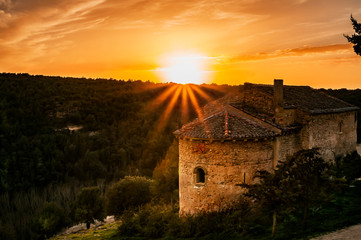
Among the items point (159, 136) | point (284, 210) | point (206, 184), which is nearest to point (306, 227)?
point (284, 210)

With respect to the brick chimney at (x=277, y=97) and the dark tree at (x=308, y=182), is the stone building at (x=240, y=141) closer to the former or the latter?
the brick chimney at (x=277, y=97)

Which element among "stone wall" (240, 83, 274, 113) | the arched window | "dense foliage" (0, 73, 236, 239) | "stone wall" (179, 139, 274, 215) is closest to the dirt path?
"stone wall" (179, 139, 274, 215)

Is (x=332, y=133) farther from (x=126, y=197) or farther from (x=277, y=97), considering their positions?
(x=126, y=197)

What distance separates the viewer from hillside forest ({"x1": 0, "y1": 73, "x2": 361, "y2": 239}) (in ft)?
135

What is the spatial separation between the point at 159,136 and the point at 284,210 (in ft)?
153

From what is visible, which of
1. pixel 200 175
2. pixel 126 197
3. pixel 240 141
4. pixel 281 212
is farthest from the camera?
pixel 126 197

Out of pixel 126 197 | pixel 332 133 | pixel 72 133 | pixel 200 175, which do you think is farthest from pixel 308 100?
pixel 72 133

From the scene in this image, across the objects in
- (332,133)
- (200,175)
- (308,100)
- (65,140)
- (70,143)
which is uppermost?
(308,100)

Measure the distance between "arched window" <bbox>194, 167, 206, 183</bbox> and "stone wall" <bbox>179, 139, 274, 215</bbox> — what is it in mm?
140

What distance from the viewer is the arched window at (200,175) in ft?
60.1

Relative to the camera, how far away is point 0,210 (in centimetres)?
4147

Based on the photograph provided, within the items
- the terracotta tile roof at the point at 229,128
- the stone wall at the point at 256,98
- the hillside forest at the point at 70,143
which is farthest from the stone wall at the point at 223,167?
the hillside forest at the point at 70,143

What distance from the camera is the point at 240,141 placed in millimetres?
17469

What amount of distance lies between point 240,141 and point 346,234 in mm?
6669
